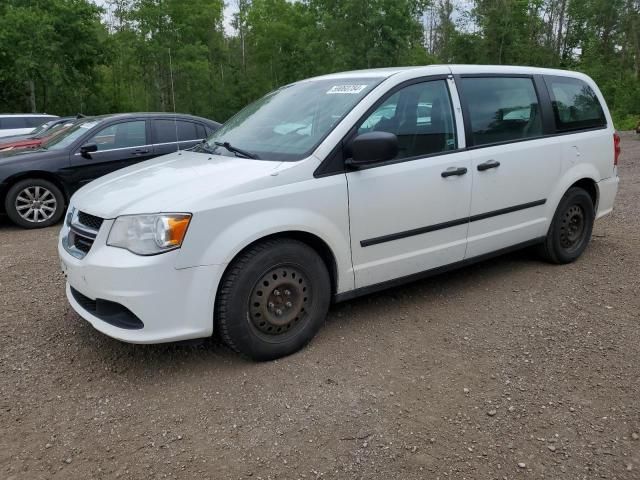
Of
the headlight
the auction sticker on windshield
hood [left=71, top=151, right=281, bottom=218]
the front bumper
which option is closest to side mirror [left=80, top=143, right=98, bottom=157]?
hood [left=71, top=151, right=281, bottom=218]

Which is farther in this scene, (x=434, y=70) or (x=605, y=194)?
(x=605, y=194)

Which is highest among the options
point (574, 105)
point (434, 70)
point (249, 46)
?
point (249, 46)

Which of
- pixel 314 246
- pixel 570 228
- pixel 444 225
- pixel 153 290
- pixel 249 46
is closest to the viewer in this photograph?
pixel 153 290

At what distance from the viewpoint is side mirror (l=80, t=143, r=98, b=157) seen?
775 centimetres

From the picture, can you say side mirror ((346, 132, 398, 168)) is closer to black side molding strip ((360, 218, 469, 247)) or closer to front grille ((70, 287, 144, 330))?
black side molding strip ((360, 218, 469, 247))

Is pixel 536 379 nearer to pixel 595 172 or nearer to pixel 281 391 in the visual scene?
pixel 281 391

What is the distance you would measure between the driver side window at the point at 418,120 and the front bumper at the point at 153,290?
1484mm

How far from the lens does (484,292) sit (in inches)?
179

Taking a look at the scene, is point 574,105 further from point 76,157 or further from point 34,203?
point 34,203

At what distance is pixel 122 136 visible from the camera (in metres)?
8.12

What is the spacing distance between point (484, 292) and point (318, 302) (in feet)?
5.48

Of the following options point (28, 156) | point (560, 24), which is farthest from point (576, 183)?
point (560, 24)

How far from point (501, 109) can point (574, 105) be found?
3.54 ft

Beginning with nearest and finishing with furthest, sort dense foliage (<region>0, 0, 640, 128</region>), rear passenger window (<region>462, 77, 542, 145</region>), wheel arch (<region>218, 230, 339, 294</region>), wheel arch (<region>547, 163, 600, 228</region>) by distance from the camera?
wheel arch (<region>218, 230, 339, 294</region>) < rear passenger window (<region>462, 77, 542, 145</region>) < wheel arch (<region>547, 163, 600, 228</region>) < dense foliage (<region>0, 0, 640, 128</region>)
